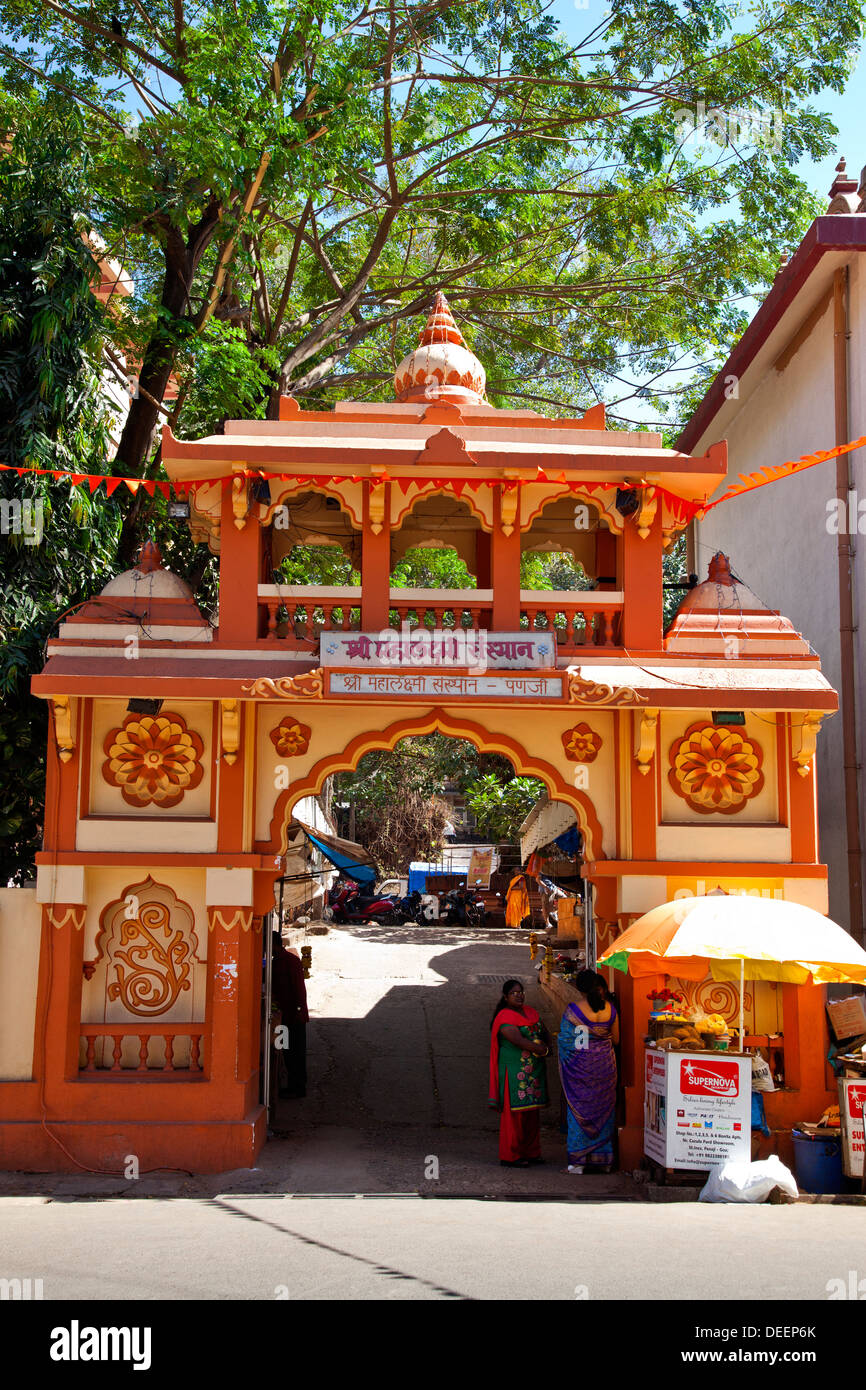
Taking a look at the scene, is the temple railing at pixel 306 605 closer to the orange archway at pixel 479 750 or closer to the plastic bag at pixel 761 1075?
the orange archway at pixel 479 750

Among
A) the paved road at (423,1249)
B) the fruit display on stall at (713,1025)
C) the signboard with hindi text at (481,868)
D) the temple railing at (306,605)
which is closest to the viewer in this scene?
the paved road at (423,1249)

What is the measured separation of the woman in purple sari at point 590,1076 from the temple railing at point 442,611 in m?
2.81

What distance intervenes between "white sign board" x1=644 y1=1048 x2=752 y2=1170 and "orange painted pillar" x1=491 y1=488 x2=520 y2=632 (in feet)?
11.9

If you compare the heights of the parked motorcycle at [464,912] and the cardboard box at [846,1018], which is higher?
the cardboard box at [846,1018]

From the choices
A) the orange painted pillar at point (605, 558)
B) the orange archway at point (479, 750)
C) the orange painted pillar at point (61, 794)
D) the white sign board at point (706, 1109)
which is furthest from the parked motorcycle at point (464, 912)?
the white sign board at point (706, 1109)

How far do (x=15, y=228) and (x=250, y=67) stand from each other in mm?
3152

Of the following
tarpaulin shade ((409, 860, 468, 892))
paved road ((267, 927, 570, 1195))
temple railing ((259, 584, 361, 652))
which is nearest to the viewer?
paved road ((267, 927, 570, 1195))

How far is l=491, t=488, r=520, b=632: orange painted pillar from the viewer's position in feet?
31.8

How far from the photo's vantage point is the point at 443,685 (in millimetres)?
9102

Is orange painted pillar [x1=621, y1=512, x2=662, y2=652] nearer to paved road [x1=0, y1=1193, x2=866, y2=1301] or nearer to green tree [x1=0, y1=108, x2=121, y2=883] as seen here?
paved road [x1=0, y1=1193, x2=866, y2=1301]

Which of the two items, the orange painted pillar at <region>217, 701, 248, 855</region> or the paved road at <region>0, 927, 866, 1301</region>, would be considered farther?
the orange painted pillar at <region>217, 701, 248, 855</region>

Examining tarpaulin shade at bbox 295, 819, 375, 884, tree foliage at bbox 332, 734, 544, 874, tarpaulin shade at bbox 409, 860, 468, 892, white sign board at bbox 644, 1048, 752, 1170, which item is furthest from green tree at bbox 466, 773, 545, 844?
white sign board at bbox 644, 1048, 752, 1170

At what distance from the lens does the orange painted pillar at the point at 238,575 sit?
958cm
